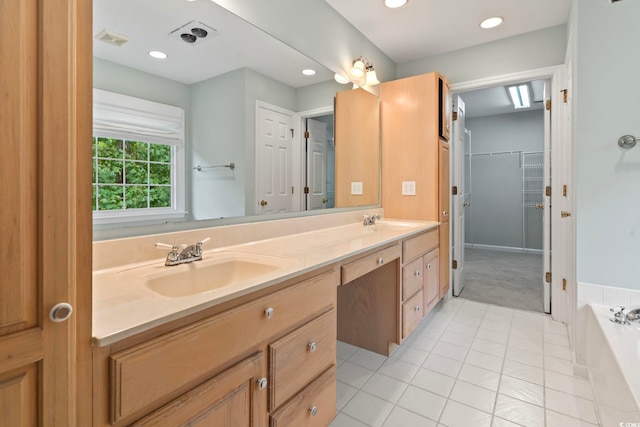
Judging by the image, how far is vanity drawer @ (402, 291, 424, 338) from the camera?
206 cm

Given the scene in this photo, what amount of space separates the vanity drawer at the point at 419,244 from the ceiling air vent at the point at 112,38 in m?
1.71

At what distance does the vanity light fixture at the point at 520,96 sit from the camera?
4090mm

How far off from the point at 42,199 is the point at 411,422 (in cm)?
164

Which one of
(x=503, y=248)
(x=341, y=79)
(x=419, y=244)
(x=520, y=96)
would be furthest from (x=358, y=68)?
(x=503, y=248)

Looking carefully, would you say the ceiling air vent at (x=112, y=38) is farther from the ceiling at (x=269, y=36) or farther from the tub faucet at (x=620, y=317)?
the tub faucet at (x=620, y=317)

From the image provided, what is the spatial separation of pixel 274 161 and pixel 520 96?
4.27 m

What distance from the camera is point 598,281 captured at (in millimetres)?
1768

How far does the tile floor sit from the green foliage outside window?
1.31 m

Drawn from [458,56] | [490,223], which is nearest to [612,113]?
[458,56]

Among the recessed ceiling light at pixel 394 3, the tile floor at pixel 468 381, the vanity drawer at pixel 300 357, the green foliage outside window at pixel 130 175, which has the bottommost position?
the tile floor at pixel 468 381

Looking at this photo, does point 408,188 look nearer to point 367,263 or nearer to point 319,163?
point 319,163

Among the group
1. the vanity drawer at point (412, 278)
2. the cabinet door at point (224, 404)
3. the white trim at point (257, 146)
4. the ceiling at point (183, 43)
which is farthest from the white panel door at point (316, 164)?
the cabinet door at point (224, 404)

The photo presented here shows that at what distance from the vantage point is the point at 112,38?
113 centimetres

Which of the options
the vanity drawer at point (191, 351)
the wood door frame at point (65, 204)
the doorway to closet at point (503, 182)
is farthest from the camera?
the doorway to closet at point (503, 182)
